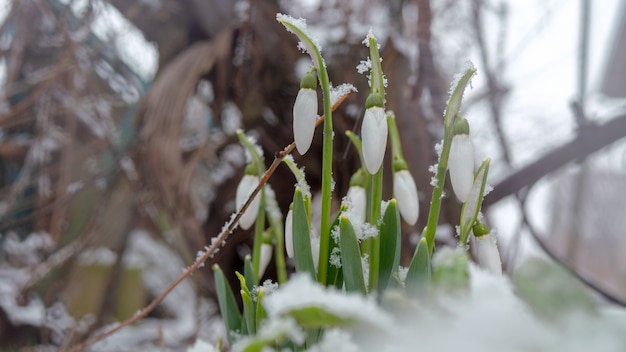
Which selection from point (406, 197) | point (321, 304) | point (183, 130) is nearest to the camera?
point (321, 304)

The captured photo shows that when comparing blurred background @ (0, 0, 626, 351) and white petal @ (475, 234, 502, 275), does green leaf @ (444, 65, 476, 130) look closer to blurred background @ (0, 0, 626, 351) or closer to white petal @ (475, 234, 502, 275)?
white petal @ (475, 234, 502, 275)

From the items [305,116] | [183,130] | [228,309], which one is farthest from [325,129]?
[183,130]

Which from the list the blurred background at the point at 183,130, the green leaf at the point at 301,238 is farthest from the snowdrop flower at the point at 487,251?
the blurred background at the point at 183,130

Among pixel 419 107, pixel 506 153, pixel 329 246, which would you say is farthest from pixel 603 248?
pixel 329 246

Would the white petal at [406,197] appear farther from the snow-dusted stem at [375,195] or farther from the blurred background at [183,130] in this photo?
the blurred background at [183,130]

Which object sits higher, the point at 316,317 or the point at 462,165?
the point at 462,165

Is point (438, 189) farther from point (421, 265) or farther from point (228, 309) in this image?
point (228, 309)

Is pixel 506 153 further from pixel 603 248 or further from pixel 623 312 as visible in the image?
pixel 603 248
